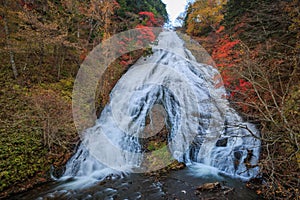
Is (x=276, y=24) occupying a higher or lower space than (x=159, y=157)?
higher

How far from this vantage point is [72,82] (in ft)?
35.2

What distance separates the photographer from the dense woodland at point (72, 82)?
4.13 m

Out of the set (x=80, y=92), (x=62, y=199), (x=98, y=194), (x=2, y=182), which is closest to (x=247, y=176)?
(x=98, y=194)

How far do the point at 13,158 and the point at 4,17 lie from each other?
20.8ft

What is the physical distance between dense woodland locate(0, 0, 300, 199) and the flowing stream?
60 cm

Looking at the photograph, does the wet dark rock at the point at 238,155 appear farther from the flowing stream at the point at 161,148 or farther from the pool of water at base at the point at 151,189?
the pool of water at base at the point at 151,189

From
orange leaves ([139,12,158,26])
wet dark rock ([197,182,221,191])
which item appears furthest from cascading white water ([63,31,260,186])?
orange leaves ([139,12,158,26])

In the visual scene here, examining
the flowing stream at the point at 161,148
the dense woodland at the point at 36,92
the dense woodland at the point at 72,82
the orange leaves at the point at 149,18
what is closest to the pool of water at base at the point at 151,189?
the flowing stream at the point at 161,148

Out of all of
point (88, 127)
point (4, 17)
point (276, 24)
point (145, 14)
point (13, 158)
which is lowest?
point (13, 158)

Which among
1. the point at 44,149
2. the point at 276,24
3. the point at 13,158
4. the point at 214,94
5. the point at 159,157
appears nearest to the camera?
the point at 13,158

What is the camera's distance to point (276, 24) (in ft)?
24.8

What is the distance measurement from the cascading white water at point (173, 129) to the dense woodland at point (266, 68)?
79 cm

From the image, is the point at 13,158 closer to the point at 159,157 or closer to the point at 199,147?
the point at 159,157

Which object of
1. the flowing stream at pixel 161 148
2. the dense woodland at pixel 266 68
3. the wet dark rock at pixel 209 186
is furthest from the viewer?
the flowing stream at pixel 161 148
